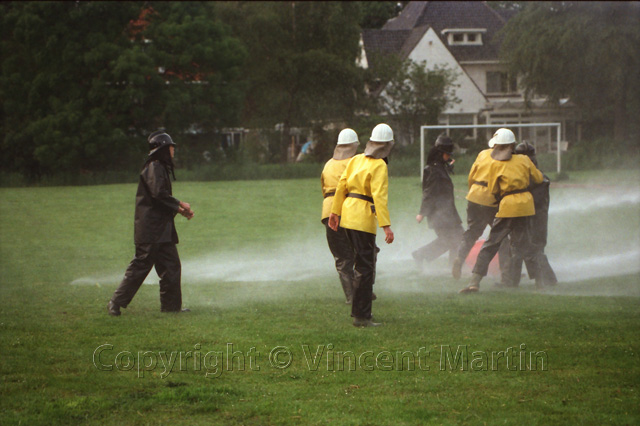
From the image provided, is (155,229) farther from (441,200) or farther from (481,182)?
(441,200)

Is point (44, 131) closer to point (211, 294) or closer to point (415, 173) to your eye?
point (415, 173)

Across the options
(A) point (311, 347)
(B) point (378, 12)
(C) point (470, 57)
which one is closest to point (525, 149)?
(A) point (311, 347)

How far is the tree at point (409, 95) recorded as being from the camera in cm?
4612

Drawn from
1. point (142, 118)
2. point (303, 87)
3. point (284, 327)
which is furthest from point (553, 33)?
point (284, 327)

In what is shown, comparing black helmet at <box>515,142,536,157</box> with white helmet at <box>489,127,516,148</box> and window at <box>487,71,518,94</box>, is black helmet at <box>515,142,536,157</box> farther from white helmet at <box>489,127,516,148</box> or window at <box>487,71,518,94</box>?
window at <box>487,71,518,94</box>

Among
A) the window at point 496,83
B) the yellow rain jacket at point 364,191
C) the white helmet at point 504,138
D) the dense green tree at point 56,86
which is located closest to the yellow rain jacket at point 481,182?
the white helmet at point 504,138

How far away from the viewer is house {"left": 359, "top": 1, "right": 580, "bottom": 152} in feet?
181

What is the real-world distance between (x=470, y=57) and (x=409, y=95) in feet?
51.0

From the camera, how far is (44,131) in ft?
126

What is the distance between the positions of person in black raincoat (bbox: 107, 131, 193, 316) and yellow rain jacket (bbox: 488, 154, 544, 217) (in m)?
4.40

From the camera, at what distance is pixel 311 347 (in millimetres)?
7574

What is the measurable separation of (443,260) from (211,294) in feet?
18.5

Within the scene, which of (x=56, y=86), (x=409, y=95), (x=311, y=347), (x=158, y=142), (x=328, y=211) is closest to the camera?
(x=311, y=347)

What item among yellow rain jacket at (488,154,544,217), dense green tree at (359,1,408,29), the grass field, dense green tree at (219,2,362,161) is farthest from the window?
yellow rain jacket at (488,154,544,217)
